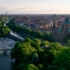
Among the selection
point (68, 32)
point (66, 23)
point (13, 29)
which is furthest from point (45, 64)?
point (13, 29)

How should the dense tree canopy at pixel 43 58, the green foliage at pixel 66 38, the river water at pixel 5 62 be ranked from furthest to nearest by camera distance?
1. the green foliage at pixel 66 38
2. the river water at pixel 5 62
3. the dense tree canopy at pixel 43 58

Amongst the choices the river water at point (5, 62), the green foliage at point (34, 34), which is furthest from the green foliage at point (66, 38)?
the river water at point (5, 62)

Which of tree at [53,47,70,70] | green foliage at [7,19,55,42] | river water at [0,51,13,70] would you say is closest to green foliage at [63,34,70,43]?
green foliage at [7,19,55,42]

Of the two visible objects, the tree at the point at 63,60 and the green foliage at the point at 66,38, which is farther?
the green foliage at the point at 66,38

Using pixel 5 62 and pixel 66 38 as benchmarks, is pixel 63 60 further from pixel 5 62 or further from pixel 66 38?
pixel 66 38

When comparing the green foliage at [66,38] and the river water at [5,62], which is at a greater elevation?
the green foliage at [66,38]

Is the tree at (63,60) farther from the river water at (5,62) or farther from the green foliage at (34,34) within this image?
the green foliage at (34,34)

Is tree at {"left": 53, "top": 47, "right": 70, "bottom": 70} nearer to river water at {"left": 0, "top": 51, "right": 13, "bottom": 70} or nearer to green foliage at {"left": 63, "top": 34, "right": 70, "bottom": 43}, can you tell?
river water at {"left": 0, "top": 51, "right": 13, "bottom": 70}

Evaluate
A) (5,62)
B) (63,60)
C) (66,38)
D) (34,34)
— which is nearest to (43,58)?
(63,60)

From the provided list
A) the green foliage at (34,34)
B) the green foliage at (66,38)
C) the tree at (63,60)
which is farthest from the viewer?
the green foliage at (34,34)

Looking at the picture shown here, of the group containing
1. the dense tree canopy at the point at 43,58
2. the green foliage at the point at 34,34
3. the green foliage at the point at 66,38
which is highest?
the dense tree canopy at the point at 43,58

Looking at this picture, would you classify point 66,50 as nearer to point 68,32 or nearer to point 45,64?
point 45,64
